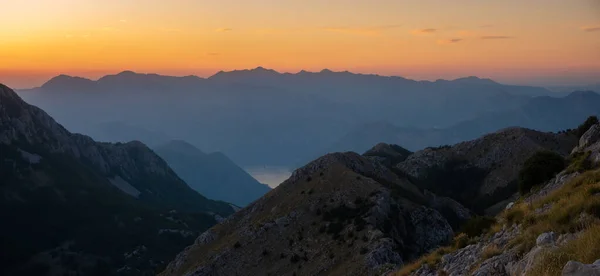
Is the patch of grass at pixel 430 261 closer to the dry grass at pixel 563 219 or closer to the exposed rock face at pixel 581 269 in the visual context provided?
the dry grass at pixel 563 219

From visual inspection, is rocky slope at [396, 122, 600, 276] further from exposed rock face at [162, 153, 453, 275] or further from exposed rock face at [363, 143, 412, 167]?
exposed rock face at [363, 143, 412, 167]

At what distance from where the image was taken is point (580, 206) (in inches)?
639

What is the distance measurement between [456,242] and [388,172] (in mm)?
58663

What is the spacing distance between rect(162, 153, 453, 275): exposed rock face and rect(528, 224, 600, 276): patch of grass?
1223 inches

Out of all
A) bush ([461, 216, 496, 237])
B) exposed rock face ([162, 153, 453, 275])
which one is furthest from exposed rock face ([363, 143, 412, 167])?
bush ([461, 216, 496, 237])

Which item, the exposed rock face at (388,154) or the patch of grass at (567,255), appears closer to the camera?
the patch of grass at (567,255)

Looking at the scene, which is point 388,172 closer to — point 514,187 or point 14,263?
point 514,187

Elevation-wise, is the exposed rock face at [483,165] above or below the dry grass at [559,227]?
below

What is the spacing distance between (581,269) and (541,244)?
168 inches

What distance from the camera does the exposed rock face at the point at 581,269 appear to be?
9258 mm

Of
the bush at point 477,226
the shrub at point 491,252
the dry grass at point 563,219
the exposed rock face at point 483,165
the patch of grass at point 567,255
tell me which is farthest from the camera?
the exposed rock face at point 483,165

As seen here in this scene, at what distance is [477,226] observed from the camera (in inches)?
1043

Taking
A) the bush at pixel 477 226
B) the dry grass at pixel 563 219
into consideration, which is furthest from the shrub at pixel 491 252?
the bush at pixel 477 226

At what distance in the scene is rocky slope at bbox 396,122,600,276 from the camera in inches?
435
